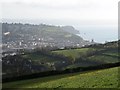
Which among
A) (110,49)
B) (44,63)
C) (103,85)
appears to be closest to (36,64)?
(44,63)

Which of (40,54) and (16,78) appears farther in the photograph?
(40,54)

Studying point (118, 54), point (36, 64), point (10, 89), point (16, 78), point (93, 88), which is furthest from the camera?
point (36, 64)

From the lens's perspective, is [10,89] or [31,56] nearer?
[10,89]

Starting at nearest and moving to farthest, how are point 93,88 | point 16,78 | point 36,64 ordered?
point 93,88 < point 16,78 < point 36,64

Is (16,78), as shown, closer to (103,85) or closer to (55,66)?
(103,85)

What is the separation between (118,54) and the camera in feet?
406

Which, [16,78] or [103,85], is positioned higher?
[103,85]

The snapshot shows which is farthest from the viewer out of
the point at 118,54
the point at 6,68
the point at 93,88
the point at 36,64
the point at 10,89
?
the point at 6,68

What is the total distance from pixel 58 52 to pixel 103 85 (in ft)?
356

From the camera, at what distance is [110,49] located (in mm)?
138375

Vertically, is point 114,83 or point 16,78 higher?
point 114,83

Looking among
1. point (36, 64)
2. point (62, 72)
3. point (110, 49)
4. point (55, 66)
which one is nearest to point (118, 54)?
point (110, 49)

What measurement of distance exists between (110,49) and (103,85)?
11452cm

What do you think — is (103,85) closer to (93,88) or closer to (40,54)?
(93,88)
